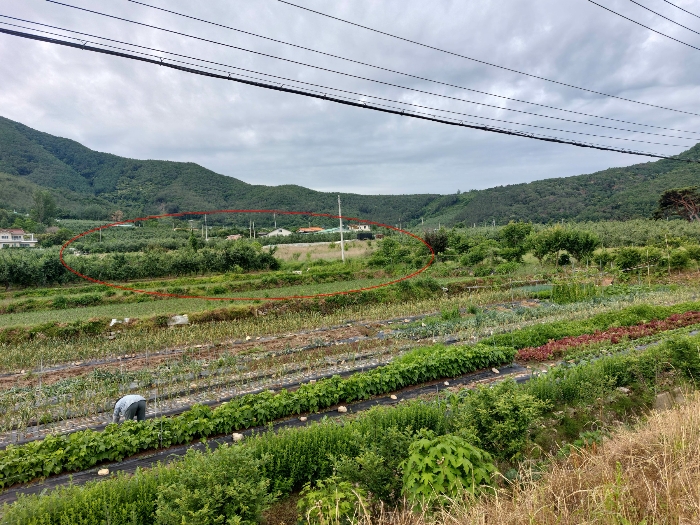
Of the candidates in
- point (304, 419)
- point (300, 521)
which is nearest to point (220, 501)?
point (300, 521)

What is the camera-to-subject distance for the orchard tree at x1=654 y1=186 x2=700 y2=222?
44344 millimetres

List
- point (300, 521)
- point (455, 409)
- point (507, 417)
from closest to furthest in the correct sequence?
point (300, 521) < point (507, 417) < point (455, 409)

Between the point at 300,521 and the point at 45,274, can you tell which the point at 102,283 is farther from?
the point at 300,521

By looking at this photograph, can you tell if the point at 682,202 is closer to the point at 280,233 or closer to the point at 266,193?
the point at 280,233

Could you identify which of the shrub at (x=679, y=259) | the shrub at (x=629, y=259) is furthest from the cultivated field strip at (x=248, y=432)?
the shrub at (x=679, y=259)

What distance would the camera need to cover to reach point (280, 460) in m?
4.66

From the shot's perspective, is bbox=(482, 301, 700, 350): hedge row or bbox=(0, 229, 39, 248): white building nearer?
bbox=(482, 301, 700, 350): hedge row

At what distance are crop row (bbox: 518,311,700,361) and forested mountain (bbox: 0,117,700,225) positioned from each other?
49.2 m

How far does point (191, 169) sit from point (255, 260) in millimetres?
56596

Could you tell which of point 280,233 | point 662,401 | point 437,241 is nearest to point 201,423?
point 662,401

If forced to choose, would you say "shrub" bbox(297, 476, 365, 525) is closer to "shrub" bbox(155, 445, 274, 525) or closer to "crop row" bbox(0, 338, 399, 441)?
"shrub" bbox(155, 445, 274, 525)

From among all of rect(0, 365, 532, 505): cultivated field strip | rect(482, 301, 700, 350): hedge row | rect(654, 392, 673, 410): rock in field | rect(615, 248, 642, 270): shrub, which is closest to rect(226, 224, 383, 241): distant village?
rect(615, 248, 642, 270): shrub

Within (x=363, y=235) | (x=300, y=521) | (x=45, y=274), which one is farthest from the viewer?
(x=363, y=235)

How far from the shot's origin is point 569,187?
228 feet
